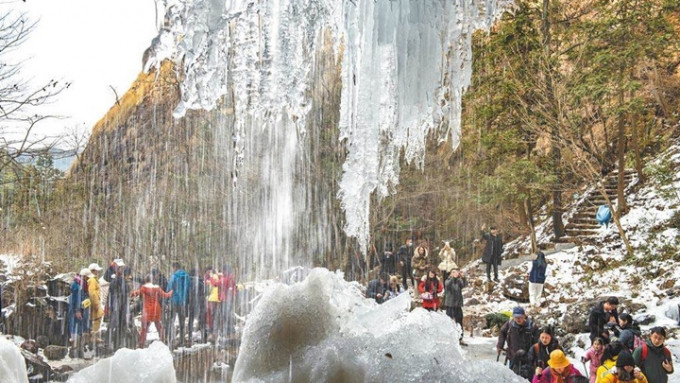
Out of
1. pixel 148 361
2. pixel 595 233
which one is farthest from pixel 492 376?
pixel 595 233

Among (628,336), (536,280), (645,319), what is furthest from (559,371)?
(536,280)

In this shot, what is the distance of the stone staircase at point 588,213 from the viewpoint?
763 inches

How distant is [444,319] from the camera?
6109 mm

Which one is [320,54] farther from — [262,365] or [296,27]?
[262,365]

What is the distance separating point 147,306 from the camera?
439 inches

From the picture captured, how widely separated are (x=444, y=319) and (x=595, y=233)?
47.4 ft

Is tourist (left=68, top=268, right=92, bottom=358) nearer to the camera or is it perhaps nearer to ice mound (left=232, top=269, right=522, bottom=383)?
ice mound (left=232, top=269, right=522, bottom=383)

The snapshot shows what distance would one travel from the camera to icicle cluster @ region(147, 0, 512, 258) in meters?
8.36

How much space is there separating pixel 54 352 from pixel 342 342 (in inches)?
299

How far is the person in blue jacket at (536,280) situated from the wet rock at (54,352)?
10.4 meters

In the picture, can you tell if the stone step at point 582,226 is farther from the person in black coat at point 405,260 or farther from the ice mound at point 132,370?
the ice mound at point 132,370

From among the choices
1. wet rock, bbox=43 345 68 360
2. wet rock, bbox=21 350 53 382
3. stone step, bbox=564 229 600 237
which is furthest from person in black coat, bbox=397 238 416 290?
wet rock, bbox=21 350 53 382

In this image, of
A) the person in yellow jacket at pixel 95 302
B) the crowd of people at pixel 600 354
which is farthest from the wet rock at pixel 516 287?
the person in yellow jacket at pixel 95 302

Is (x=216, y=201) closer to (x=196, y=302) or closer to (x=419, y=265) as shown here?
(x=419, y=265)
